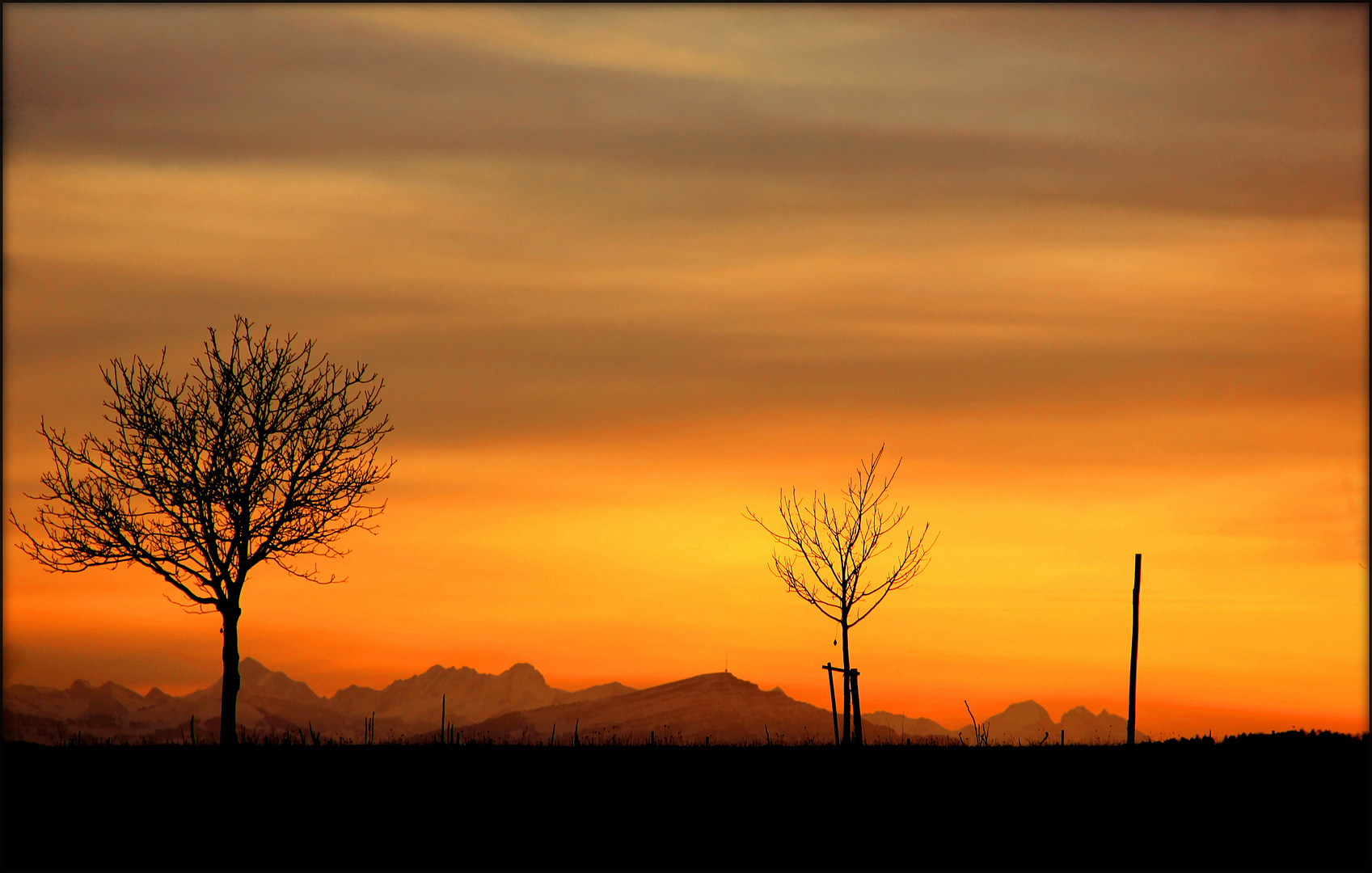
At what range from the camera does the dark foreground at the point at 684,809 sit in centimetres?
2105

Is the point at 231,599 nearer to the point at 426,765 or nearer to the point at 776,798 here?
the point at 426,765

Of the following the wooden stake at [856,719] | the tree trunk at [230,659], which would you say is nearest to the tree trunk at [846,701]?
the wooden stake at [856,719]

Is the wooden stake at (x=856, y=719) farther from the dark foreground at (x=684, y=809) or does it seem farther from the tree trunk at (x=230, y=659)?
the tree trunk at (x=230, y=659)

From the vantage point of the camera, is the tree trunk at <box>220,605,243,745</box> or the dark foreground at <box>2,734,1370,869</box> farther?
the tree trunk at <box>220,605,243,745</box>

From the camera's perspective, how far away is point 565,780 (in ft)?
86.2

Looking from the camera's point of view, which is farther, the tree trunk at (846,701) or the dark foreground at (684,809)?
the tree trunk at (846,701)

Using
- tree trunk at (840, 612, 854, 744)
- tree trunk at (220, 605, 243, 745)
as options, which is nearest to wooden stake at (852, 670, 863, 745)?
tree trunk at (840, 612, 854, 744)

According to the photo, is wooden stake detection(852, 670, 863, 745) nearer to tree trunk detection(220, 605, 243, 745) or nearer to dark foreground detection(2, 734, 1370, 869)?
dark foreground detection(2, 734, 1370, 869)

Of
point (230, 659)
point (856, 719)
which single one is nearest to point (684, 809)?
point (856, 719)

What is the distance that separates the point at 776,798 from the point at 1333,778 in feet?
37.8

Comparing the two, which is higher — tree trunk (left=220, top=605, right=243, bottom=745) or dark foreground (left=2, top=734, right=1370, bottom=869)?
tree trunk (left=220, top=605, right=243, bottom=745)

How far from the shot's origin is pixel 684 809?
23.8m

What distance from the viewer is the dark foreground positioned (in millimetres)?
21047

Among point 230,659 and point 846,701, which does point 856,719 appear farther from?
point 230,659
